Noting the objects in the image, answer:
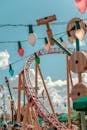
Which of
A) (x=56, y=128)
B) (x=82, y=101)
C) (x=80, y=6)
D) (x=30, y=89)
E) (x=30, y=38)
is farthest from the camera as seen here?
(x=30, y=89)

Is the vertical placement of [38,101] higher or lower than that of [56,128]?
higher

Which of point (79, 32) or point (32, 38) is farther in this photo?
point (32, 38)

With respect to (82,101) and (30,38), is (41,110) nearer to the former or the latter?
(30,38)

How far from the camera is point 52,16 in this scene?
11445mm

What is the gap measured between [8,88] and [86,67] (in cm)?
3675

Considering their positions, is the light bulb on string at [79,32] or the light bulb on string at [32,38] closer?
the light bulb on string at [79,32]

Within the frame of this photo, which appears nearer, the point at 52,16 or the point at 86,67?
the point at 86,67

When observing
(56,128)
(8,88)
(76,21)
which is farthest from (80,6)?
(8,88)

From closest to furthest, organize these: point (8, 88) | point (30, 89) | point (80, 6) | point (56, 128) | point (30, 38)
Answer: point (80, 6), point (30, 38), point (56, 128), point (30, 89), point (8, 88)

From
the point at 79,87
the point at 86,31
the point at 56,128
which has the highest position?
Result: the point at 86,31

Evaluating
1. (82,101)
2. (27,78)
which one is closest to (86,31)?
(82,101)

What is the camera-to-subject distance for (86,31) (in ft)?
35.4

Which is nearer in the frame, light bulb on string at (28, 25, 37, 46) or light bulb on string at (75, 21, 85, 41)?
light bulb on string at (75, 21, 85, 41)

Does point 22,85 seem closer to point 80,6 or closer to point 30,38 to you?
point 30,38
